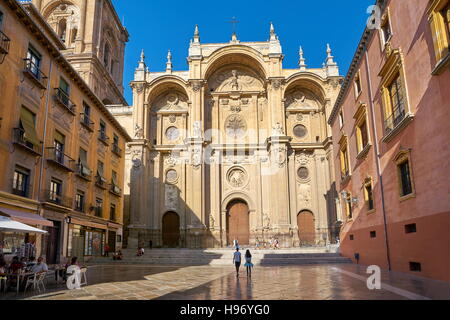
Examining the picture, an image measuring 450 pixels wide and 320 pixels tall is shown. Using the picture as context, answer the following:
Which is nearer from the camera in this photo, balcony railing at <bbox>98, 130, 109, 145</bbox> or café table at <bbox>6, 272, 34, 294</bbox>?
café table at <bbox>6, 272, 34, 294</bbox>

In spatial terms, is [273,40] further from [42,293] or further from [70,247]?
[42,293]

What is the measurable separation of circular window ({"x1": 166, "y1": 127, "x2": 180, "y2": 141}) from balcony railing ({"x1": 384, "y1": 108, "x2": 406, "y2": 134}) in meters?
24.0

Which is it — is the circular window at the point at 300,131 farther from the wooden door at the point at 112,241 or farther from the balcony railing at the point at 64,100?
the balcony railing at the point at 64,100

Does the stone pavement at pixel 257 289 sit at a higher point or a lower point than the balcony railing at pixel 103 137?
lower

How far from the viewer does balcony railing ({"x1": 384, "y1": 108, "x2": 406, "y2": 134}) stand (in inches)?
537

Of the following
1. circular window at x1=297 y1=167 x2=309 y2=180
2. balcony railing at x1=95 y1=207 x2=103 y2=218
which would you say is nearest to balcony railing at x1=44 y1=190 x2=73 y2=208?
balcony railing at x1=95 y1=207 x2=103 y2=218

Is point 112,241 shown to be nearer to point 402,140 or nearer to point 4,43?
point 4,43

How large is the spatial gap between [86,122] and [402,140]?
18.8 metres

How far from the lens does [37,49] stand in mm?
17594

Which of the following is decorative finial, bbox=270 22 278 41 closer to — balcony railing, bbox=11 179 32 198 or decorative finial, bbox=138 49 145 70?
decorative finial, bbox=138 49 145 70

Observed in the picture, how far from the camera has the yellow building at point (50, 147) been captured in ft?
49.0

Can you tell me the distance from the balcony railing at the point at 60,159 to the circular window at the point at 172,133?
1580 centimetres

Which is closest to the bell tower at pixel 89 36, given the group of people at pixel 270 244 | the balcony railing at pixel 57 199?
the balcony railing at pixel 57 199

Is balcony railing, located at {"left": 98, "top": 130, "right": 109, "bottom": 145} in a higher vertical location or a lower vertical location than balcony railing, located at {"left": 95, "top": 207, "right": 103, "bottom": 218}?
higher
